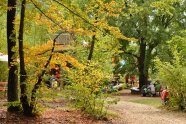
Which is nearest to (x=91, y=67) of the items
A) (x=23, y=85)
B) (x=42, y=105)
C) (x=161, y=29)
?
(x=42, y=105)

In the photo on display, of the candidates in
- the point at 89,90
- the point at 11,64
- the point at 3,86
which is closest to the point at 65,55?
the point at 11,64

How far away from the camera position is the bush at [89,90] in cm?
1275

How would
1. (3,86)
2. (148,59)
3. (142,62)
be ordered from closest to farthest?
(3,86)
(148,59)
(142,62)

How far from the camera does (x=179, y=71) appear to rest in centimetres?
1783

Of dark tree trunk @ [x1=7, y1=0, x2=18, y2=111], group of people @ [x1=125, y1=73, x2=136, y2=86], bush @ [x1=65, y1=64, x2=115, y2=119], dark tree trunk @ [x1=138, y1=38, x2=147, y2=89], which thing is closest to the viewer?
dark tree trunk @ [x1=7, y1=0, x2=18, y2=111]

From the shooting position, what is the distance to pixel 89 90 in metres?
12.8

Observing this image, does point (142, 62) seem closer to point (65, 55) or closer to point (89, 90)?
point (89, 90)

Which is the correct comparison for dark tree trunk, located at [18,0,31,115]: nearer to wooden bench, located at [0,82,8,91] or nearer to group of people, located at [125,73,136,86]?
wooden bench, located at [0,82,8,91]

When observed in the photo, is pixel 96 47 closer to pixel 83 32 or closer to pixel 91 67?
pixel 91 67

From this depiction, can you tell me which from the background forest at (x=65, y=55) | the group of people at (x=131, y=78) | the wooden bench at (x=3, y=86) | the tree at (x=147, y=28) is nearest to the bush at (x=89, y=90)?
the background forest at (x=65, y=55)

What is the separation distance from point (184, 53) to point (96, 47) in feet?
16.4

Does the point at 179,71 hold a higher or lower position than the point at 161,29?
lower

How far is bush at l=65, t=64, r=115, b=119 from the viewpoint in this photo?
12.8 meters

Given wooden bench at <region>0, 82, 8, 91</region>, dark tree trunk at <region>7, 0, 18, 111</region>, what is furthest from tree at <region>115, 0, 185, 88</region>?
dark tree trunk at <region>7, 0, 18, 111</region>
